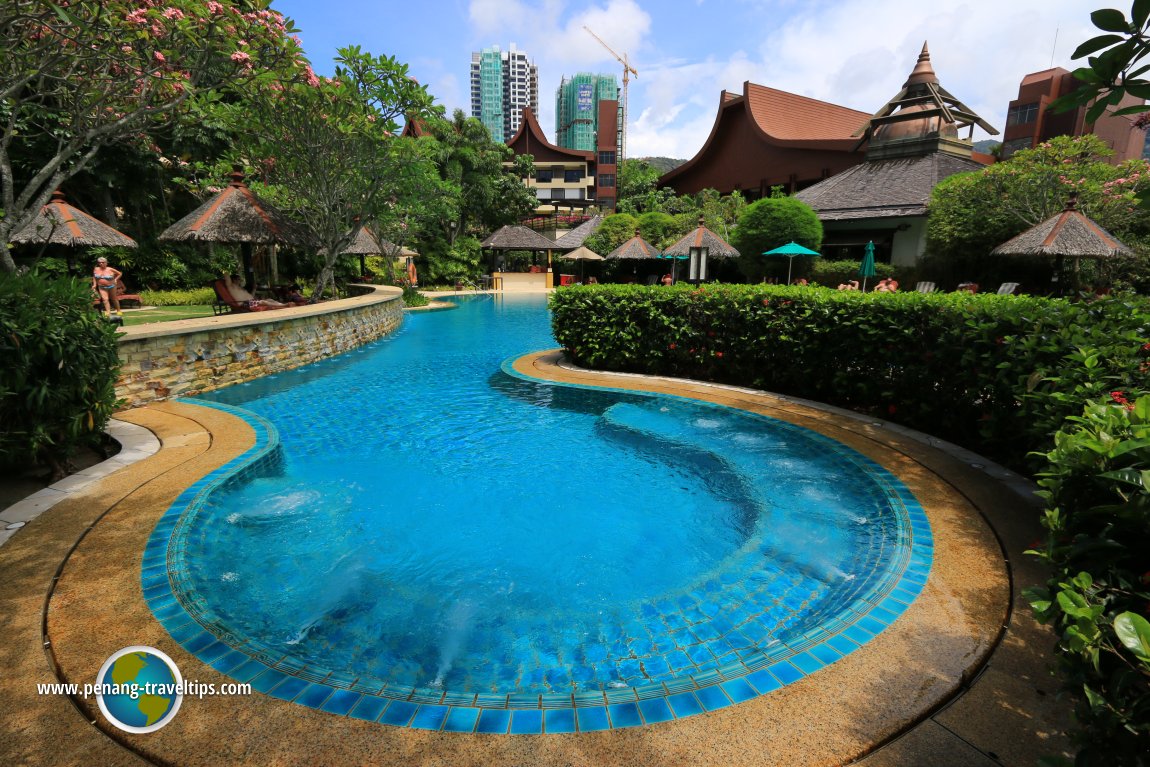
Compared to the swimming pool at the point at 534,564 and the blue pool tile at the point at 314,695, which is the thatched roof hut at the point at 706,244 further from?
the blue pool tile at the point at 314,695

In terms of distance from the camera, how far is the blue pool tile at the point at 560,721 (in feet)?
8.21

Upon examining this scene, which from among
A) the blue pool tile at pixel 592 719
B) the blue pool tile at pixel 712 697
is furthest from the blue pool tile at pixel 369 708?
the blue pool tile at pixel 712 697

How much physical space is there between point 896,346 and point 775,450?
2.12 m

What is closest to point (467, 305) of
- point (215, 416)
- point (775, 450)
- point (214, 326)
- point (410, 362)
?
point (410, 362)

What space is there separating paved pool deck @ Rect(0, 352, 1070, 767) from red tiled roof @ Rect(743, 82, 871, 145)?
108 ft

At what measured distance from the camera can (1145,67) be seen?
1.68 m

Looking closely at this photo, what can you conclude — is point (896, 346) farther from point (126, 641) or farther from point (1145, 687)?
point (126, 641)

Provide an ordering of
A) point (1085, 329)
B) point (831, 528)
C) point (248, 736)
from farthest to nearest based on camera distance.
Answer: point (831, 528) < point (1085, 329) < point (248, 736)

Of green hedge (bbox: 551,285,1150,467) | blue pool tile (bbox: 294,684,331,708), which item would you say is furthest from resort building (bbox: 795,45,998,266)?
blue pool tile (bbox: 294,684,331,708)

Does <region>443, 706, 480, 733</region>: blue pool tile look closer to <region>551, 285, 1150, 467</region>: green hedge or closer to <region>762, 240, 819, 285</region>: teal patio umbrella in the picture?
<region>551, 285, 1150, 467</region>: green hedge

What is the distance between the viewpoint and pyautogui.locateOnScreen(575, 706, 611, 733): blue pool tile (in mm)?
2504

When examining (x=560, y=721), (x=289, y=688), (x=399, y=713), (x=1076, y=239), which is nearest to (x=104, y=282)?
(x=289, y=688)

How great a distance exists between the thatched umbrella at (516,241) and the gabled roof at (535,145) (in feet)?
104

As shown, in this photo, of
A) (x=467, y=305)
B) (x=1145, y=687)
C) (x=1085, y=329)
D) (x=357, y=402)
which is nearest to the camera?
(x=1145, y=687)
